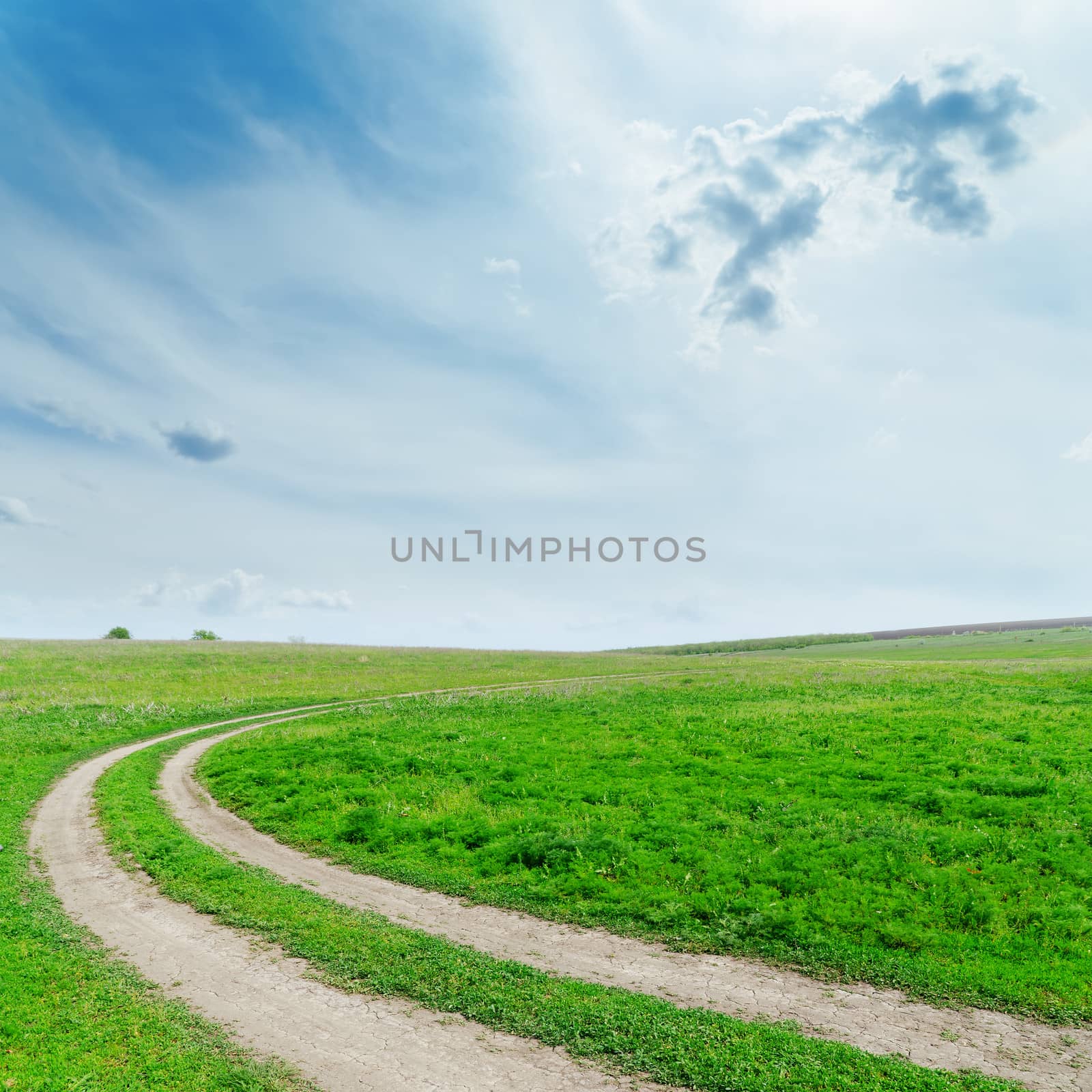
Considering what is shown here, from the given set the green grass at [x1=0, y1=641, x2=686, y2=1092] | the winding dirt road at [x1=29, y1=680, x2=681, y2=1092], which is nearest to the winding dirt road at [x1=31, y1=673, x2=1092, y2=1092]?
the winding dirt road at [x1=29, y1=680, x2=681, y2=1092]

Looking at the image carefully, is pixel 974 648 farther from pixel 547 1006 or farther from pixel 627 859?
pixel 547 1006

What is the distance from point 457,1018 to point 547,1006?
148cm

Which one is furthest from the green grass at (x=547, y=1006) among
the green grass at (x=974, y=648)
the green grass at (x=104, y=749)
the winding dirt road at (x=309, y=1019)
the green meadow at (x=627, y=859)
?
the green grass at (x=974, y=648)

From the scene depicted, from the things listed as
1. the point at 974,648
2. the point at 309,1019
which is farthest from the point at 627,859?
the point at 974,648

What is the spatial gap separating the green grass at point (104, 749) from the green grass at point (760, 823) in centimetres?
673

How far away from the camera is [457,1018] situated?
36.4ft

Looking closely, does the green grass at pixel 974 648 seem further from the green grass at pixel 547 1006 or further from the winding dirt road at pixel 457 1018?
the green grass at pixel 547 1006

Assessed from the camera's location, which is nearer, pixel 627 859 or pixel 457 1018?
pixel 457 1018

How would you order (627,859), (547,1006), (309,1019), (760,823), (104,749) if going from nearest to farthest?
(309,1019)
(547,1006)
(627,859)
(760,823)
(104,749)

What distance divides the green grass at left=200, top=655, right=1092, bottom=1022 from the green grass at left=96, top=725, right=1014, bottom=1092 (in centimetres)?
282

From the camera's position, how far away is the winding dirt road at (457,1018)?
32.4 feet

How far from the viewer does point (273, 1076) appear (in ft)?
31.2

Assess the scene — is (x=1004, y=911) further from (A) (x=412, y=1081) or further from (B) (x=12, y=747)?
(B) (x=12, y=747)

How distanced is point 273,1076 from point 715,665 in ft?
255
